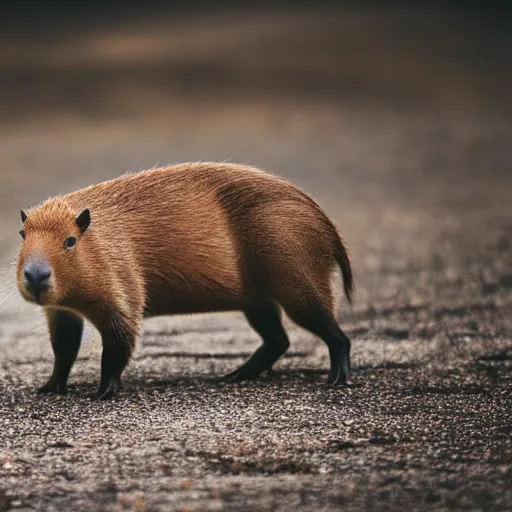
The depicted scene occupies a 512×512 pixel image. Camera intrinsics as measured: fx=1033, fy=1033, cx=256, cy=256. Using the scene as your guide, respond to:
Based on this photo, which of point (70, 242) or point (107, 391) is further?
point (107, 391)

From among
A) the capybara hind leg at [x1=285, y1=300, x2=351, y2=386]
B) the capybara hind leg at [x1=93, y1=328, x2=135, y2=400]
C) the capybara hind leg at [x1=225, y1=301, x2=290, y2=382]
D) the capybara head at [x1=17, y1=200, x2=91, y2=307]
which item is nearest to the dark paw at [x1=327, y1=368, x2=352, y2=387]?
the capybara hind leg at [x1=285, y1=300, x2=351, y2=386]

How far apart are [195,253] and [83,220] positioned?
2.22 feet

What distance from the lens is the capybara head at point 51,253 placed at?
5.04 meters

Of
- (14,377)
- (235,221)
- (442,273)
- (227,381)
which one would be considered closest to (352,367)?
(227,381)

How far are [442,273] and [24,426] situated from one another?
16.0 ft

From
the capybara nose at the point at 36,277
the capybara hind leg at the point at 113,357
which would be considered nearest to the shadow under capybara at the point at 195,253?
the capybara hind leg at the point at 113,357

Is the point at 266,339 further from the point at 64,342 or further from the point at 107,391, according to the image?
the point at 64,342

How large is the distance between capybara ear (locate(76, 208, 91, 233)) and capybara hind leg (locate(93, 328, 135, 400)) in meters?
0.56

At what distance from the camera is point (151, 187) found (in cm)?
574

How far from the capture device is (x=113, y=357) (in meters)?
5.41

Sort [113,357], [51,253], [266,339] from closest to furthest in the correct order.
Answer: [51,253] < [113,357] < [266,339]

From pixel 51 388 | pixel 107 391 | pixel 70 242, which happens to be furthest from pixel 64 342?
pixel 70 242

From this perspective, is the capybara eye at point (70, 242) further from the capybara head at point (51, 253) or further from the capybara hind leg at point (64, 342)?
the capybara hind leg at point (64, 342)

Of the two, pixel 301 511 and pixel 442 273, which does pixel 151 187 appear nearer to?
pixel 301 511
